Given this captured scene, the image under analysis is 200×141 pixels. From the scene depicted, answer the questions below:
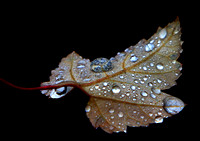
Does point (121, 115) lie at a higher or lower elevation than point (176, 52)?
lower

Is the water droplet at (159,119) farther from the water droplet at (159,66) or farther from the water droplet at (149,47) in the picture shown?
the water droplet at (149,47)

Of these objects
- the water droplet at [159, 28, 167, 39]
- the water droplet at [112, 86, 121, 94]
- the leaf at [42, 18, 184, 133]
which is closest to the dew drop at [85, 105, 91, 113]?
the leaf at [42, 18, 184, 133]

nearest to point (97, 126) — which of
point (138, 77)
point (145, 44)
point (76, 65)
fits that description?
point (138, 77)

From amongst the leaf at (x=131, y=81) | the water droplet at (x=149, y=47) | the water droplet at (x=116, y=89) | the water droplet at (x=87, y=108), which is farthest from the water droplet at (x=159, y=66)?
the water droplet at (x=87, y=108)

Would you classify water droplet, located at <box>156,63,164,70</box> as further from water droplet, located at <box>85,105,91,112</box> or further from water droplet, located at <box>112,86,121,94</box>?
water droplet, located at <box>85,105,91,112</box>

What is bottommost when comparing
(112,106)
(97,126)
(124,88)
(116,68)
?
(97,126)

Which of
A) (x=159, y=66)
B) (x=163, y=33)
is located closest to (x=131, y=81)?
(x=159, y=66)

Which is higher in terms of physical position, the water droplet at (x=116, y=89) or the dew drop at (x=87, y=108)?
the water droplet at (x=116, y=89)

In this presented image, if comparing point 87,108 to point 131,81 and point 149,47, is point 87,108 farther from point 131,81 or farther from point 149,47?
point 149,47

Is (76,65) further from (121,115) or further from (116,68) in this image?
(121,115)
